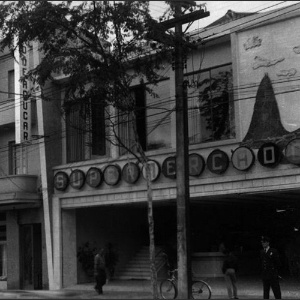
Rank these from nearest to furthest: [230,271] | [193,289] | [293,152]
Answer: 1. [293,152]
2. [193,289]
3. [230,271]

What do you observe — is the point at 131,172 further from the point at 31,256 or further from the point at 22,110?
the point at 31,256

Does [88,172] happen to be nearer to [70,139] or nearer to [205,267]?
[70,139]

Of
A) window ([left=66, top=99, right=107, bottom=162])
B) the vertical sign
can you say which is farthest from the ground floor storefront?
the vertical sign

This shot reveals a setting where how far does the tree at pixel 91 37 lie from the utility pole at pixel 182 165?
587mm

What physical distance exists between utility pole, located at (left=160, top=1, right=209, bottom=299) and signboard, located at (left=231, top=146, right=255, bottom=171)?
291 centimetres

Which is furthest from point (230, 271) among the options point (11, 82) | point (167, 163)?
point (11, 82)

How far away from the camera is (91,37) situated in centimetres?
1656

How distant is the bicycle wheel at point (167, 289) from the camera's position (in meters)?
18.4

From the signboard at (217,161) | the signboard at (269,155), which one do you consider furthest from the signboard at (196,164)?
the signboard at (269,155)

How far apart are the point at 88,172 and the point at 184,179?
7616 millimetres

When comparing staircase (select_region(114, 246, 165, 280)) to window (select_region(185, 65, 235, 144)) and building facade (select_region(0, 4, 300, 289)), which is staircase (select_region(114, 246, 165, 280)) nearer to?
building facade (select_region(0, 4, 300, 289))

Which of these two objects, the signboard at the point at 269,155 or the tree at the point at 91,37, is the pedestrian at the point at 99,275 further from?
the signboard at the point at 269,155

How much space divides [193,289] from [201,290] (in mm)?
496

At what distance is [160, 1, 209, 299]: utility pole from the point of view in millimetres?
15516
